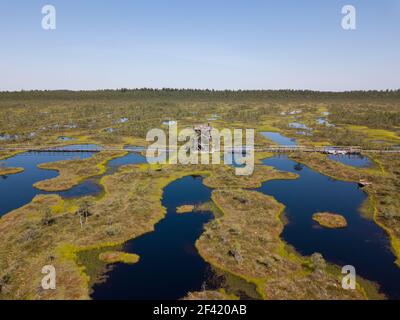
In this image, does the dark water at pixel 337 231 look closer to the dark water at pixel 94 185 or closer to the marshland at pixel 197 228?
the marshland at pixel 197 228

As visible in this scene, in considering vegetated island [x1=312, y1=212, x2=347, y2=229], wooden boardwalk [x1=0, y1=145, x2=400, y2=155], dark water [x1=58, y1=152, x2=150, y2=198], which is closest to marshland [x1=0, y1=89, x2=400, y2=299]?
dark water [x1=58, y1=152, x2=150, y2=198]

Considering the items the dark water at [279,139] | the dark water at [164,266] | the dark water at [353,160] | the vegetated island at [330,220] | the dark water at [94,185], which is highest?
the dark water at [279,139]

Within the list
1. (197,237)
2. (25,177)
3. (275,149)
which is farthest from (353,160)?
(25,177)

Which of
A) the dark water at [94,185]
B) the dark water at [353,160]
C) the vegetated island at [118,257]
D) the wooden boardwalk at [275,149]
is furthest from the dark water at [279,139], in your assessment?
the vegetated island at [118,257]

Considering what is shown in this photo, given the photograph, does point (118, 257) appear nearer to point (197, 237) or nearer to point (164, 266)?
point (164, 266)

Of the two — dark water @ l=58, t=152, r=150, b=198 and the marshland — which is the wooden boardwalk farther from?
dark water @ l=58, t=152, r=150, b=198

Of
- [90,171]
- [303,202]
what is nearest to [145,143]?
[90,171]
